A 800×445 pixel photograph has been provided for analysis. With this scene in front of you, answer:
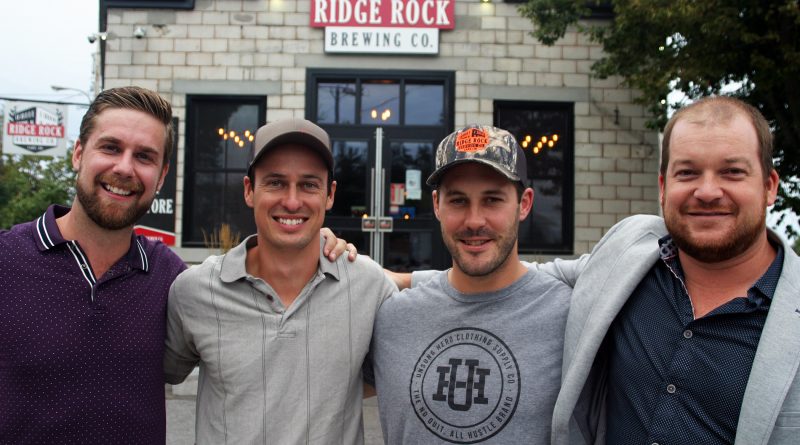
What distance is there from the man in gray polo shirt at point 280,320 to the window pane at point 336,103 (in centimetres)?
707

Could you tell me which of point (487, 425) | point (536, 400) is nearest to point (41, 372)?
point (487, 425)

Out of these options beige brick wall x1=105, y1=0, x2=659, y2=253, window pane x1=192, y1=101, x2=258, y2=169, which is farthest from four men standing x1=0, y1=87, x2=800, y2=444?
window pane x1=192, y1=101, x2=258, y2=169

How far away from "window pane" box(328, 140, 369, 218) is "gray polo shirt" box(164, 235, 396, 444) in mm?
6919

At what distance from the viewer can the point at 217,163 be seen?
959 centimetres

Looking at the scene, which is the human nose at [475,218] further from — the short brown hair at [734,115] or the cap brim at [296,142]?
the short brown hair at [734,115]

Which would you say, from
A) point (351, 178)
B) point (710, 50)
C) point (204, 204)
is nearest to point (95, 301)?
point (710, 50)

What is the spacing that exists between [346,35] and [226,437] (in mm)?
7825

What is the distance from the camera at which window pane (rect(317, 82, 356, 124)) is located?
940cm

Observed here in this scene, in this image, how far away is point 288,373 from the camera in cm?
223

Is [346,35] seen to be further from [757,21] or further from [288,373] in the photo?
[288,373]

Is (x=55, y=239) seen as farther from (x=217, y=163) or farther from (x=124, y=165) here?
(x=217, y=163)

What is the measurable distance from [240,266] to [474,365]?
3.33ft

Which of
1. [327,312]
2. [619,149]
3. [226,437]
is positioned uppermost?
[619,149]

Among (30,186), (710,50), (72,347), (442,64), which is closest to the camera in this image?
(72,347)
